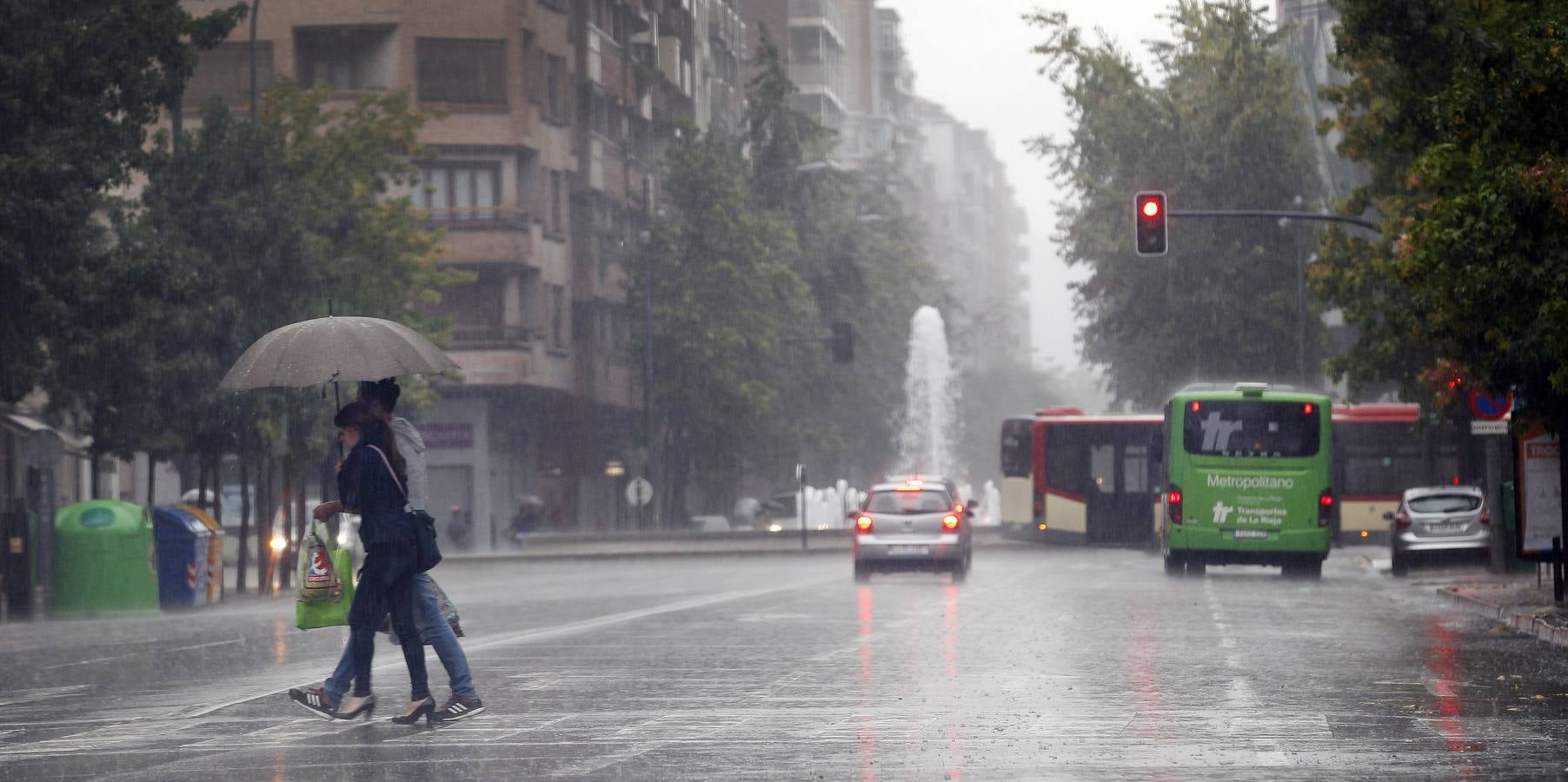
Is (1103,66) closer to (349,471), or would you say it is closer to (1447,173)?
(1447,173)

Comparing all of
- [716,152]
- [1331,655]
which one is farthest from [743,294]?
[1331,655]

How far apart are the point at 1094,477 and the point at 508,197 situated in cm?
1868

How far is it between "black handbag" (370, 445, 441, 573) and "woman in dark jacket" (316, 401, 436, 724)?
1 cm

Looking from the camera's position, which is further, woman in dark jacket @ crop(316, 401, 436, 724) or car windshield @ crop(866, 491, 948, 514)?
car windshield @ crop(866, 491, 948, 514)

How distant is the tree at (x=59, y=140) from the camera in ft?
99.8

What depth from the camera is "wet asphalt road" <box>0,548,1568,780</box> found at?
11.3 meters

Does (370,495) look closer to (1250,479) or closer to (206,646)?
(206,646)

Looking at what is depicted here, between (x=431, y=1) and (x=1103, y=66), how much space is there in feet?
57.1

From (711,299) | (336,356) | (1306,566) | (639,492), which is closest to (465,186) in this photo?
(639,492)

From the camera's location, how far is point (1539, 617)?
74.6 feet

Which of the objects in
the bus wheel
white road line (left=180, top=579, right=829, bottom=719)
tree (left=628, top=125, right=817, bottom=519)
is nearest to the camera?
white road line (left=180, top=579, right=829, bottom=719)

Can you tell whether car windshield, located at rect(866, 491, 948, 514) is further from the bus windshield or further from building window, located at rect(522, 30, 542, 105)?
building window, located at rect(522, 30, 542, 105)

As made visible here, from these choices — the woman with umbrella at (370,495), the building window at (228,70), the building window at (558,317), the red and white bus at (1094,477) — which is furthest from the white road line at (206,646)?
the building window at (558,317)

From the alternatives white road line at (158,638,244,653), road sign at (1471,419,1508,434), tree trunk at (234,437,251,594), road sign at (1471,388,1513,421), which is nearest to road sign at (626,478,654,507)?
tree trunk at (234,437,251,594)
